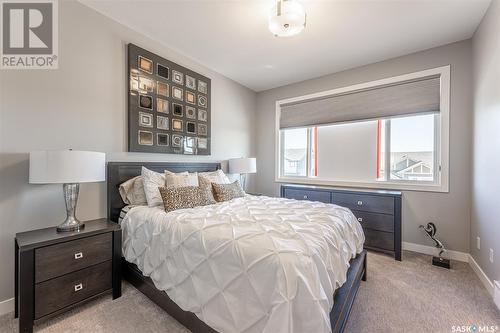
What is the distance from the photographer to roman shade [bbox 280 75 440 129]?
2.90 metres

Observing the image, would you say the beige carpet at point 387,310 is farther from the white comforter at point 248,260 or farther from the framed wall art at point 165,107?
the framed wall art at point 165,107

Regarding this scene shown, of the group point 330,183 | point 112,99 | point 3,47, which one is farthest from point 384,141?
point 3,47

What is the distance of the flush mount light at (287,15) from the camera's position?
1.77 metres

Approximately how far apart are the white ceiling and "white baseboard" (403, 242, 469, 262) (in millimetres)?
2651

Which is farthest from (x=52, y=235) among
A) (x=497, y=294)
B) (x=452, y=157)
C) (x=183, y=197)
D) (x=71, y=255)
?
(x=452, y=157)

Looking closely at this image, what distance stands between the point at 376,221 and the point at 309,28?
2.57 meters

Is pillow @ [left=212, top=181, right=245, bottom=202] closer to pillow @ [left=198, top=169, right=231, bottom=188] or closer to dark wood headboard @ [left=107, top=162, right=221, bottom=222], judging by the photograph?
pillow @ [left=198, top=169, right=231, bottom=188]

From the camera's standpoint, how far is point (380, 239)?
2.87 metres

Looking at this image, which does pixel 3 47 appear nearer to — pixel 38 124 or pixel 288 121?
pixel 38 124

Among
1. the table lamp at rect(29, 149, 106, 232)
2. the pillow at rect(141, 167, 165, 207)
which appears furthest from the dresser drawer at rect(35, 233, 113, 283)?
the pillow at rect(141, 167, 165, 207)

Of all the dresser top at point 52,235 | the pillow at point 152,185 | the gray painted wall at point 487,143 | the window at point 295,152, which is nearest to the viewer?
the dresser top at point 52,235

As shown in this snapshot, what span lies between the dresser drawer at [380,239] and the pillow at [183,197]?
7.23 ft

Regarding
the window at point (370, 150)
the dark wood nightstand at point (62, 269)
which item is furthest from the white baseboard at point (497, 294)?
the dark wood nightstand at point (62, 269)

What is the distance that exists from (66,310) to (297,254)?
1828mm
